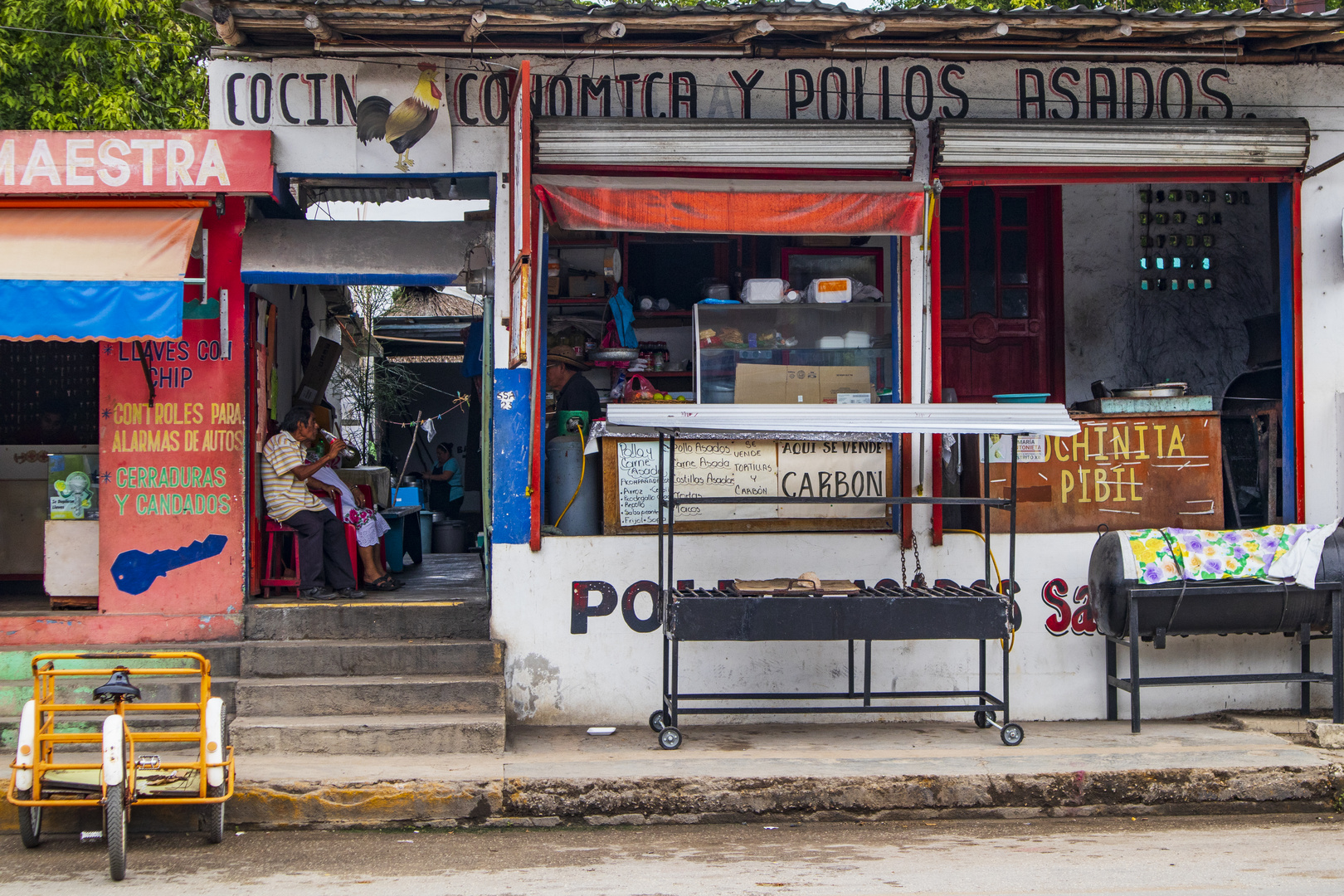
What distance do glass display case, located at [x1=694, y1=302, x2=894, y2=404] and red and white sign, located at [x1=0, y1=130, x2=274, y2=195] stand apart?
318cm

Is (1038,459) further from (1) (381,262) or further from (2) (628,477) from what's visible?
(1) (381,262)

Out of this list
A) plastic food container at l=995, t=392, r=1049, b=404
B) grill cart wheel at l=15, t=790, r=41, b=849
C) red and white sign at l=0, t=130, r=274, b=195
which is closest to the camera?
grill cart wheel at l=15, t=790, r=41, b=849

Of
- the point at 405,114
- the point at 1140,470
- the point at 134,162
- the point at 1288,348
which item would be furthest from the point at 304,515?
the point at 1288,348

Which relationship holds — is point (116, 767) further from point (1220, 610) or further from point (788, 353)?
point (1220, 610)

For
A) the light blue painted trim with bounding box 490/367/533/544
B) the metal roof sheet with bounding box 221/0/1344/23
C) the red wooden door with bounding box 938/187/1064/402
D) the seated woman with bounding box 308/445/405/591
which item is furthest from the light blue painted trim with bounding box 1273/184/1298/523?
the seated woman with bounding box 308/445/405/591

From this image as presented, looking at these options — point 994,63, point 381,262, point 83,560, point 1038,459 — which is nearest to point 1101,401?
point 1038,459

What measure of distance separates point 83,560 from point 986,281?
738 cm

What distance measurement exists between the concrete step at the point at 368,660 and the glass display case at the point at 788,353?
94.2 inches

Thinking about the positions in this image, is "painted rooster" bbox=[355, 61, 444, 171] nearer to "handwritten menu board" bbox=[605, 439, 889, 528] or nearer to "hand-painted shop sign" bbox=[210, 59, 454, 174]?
"hand-painted shop sign" bbox=[210, 59, 454, 174]

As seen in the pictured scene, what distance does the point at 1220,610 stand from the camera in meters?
6.82

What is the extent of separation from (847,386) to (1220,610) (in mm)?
2814

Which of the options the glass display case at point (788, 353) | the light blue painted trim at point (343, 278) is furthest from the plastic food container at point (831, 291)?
the light blue painted trim at point (343, 278)

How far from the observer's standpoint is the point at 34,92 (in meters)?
11.3

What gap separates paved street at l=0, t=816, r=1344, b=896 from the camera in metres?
4.69
